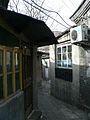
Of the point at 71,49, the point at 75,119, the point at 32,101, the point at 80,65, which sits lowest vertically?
the point at 75,119

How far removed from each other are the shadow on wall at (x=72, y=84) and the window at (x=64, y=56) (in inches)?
13.2

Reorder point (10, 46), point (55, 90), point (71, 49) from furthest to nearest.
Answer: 1. point (55, 90)
2. point (71, 49)
3. point (10, 46)

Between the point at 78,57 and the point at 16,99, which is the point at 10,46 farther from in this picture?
the point at 78,57

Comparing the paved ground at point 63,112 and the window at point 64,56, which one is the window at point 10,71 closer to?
the paved ground at point 63,112

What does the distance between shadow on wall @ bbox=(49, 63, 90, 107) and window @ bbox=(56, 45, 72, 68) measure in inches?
13.2

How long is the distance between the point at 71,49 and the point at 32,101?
4.54 metres

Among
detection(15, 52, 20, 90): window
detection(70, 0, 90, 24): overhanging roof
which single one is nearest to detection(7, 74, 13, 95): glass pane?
detection(15, 52, 20, 90): window

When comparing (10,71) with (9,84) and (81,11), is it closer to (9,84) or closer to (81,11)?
(9,84)

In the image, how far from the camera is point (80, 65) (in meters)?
11.8

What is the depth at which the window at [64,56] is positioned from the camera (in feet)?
44.1

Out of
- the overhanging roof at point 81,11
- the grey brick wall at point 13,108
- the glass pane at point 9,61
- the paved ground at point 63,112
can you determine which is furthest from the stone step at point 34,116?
the overhanging roof at point 81,11

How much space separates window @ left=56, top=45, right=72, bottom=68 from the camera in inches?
529

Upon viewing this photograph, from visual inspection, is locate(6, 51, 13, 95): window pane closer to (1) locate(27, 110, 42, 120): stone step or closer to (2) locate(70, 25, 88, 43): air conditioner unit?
(1) locate(27, 110, 42, 120): stone step

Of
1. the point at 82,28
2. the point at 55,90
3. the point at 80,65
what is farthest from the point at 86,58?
the point at 55,90
